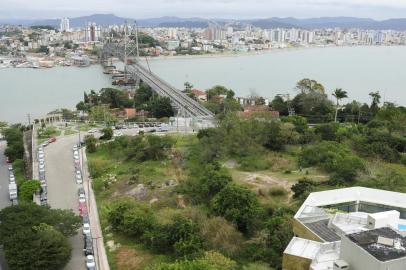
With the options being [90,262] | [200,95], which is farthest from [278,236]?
[200,95]

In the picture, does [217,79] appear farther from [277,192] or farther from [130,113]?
[277,192]

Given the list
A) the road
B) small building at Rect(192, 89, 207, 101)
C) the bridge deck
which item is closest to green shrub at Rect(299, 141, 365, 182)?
the road

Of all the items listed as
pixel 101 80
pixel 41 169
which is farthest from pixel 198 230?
pixel 101 80

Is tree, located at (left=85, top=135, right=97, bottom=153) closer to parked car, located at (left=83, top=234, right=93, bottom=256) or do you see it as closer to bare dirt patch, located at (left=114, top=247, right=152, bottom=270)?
parked car, located at (left=83, top=234, right=93, bottom=256)

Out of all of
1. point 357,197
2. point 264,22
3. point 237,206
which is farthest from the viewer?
point 264,22

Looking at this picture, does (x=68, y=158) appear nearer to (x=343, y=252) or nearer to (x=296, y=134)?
(x=296, y=134)

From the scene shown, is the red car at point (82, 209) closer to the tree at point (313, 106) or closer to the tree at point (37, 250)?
the tree at point (37, 250)
